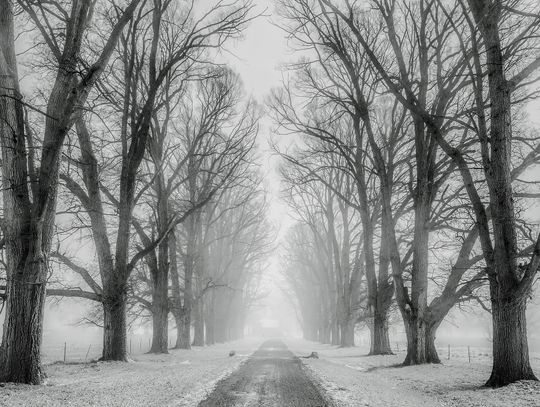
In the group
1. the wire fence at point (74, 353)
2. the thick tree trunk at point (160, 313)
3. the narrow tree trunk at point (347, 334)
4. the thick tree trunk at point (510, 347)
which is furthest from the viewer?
the narrow tree trunk at point (347, 334)

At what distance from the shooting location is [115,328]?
13086mm

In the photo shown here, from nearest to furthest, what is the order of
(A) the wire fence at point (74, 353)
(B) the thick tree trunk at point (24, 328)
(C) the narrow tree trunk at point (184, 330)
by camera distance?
(B) the thick tree trunk at point (24, 328) < (A) the wire fence at point (74, 353) < (C) the narrow tree trunk at point (184, 330)

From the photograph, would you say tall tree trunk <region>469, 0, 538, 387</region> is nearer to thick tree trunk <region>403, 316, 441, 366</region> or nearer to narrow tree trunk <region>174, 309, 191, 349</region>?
thick tree trunk <region>403, 316, 441, 366</region>

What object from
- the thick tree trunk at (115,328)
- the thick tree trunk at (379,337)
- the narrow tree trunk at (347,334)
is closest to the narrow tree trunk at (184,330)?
the thick tree trunk at (115,328)

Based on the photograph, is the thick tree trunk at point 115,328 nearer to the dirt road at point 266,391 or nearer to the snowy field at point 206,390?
the snowy field at point 206,390

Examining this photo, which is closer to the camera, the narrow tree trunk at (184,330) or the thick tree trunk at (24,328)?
the thick tree trunk at (24,328)

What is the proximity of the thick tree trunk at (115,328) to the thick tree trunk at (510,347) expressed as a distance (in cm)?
975

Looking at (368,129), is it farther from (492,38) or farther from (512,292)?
(512,292)

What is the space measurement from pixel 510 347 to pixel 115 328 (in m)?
10.3

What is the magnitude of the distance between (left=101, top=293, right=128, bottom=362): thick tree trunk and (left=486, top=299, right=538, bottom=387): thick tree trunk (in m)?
9.75

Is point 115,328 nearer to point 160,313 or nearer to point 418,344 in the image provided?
point 160,313

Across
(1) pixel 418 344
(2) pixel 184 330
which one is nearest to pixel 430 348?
(1) pixel 418 344

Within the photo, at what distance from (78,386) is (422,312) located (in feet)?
31.3

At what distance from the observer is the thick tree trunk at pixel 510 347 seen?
7.95 meters
